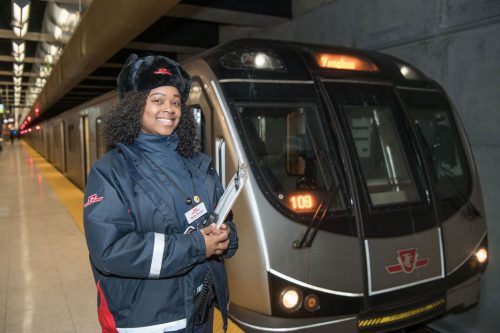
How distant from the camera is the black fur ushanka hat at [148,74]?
1.65 m

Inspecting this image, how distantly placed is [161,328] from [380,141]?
2.26 meters

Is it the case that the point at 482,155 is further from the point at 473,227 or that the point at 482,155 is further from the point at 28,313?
the point at 28,313

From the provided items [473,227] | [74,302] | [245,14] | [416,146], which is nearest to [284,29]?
[245,14]

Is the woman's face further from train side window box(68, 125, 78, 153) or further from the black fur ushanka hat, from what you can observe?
train side window box(68, 125, 78, 153)

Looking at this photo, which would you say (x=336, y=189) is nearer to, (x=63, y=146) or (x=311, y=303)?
(x=311, y=303)

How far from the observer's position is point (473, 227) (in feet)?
10.1

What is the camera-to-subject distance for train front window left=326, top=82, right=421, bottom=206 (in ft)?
9.70

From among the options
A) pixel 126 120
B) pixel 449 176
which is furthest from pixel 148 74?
pixel 449 176

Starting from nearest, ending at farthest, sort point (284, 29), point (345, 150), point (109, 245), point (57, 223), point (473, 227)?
point (109, 245) → point (345, 150) → point (473, 227) → point (284, 29) → point (57, 223)

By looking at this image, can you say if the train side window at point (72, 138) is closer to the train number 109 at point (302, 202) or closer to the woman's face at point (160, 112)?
the train number 109 at point (302, 202)

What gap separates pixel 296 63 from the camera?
2.96 metres

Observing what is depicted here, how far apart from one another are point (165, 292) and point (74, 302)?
257cm

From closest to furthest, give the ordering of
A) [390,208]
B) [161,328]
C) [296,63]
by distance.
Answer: [161,328] → [390,208] → [296,63]

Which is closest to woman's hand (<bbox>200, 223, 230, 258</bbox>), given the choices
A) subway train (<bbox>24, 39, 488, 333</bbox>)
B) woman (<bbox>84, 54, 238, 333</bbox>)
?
woman (<bbox>84, 54, 238, 333</bbox>)
